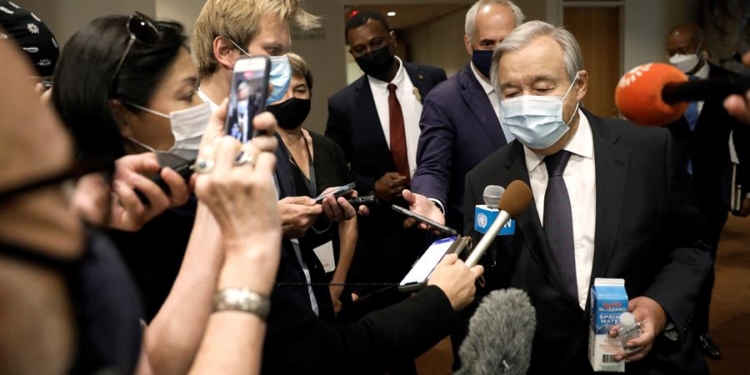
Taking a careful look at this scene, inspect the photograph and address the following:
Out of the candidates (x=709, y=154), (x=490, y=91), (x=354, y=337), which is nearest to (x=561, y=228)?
(x=354, y=337)

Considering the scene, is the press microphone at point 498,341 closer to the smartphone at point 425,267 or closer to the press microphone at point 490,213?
the smartphone at point 425,267

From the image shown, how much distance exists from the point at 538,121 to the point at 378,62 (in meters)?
1.93

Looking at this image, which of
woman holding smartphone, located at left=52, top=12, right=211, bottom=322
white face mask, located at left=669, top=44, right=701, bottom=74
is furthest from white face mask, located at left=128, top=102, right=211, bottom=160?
white face mask, located at left=669, top=44, right=701, bottom=74

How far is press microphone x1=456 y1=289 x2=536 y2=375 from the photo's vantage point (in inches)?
39.2

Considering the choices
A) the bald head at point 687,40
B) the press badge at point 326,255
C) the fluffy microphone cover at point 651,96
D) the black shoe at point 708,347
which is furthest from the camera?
the bald head at point 687,40

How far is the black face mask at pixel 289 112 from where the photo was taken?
2.49 m

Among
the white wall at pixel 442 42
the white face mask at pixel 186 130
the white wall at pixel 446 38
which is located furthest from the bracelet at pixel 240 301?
the white wall at pixel 442 42

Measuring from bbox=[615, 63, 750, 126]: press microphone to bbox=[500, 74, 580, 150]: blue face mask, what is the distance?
0.71m

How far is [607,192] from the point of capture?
165 cm

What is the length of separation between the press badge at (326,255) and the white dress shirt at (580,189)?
2.63 feet

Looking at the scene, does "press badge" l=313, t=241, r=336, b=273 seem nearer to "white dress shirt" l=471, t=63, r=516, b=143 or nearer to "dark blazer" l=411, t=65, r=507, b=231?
"dark blazer" l=411, t=65, r=507, b=231

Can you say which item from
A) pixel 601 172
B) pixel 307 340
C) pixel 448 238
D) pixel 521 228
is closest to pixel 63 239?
pixel 307 340

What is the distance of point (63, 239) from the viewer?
46cm

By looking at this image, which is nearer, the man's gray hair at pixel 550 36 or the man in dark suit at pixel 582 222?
the man in dark suit at pixel 582 222
